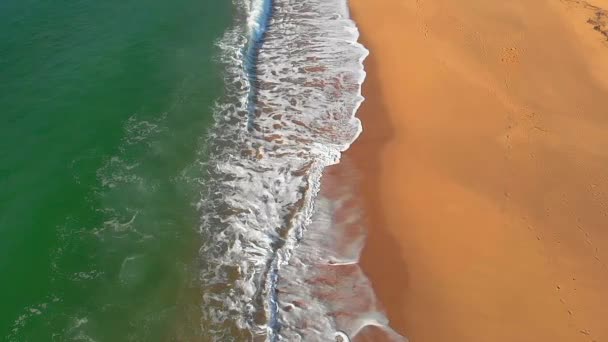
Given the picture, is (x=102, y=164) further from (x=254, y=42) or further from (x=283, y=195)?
(x=254, y=42)

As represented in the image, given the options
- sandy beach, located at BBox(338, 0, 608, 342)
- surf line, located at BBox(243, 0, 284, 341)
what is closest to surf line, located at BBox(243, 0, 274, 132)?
surf line, located at BBox(243, 0, 284, 341)

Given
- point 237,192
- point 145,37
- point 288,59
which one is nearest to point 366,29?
point 288,59

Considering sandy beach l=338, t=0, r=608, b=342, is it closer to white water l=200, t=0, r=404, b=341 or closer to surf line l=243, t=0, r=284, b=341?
white water l=200, t=0, r=404, b=341

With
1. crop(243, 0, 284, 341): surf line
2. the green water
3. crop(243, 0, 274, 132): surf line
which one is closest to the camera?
crop(243, 0, 284, 341): surf line

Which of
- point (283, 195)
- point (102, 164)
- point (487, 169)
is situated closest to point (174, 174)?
point (102, 164)

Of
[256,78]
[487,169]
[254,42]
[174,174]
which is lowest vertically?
[174,174]

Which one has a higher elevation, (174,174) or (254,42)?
(254,42)

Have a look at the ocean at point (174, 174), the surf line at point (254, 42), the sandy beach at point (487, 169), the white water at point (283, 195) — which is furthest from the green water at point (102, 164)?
the sandy beach at point (487, 169)

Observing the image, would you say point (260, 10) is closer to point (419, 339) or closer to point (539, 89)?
point (539, 89)
